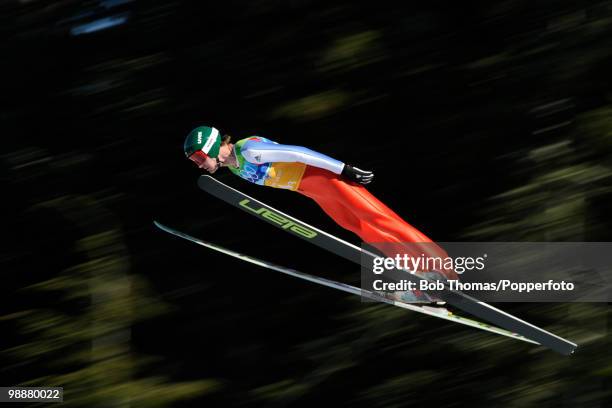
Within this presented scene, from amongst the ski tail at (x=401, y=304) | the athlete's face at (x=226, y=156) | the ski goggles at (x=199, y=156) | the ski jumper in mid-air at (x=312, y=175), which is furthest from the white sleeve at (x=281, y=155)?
the ski tail at (x=401, y=304)

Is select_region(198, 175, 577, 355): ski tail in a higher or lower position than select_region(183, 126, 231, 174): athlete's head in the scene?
lower

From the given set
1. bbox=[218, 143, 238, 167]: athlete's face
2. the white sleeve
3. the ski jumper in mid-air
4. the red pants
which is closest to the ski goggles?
the ski jumper in mid-air

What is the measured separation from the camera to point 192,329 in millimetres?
7336

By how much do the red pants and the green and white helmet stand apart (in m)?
0.61

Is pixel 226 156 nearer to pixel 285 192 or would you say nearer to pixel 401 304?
pixel 285 192

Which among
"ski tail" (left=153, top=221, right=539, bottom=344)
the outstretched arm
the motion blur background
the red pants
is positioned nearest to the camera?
the outstretched arm

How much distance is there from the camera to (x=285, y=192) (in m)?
6.98

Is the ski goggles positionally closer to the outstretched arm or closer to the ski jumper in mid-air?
the ski jumper in mid-air

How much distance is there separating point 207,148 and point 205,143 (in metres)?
0.03

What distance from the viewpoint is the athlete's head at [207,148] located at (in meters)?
5.84

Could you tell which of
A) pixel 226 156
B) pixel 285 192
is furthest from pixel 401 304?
pixel 226 156

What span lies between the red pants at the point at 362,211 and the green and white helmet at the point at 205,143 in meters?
0.61

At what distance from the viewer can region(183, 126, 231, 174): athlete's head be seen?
584 centimetres

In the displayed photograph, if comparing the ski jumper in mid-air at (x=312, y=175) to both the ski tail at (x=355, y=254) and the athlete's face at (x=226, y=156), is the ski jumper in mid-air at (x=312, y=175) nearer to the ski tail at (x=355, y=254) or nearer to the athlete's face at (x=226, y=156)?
the athlete's face at (x=226, y=156)
